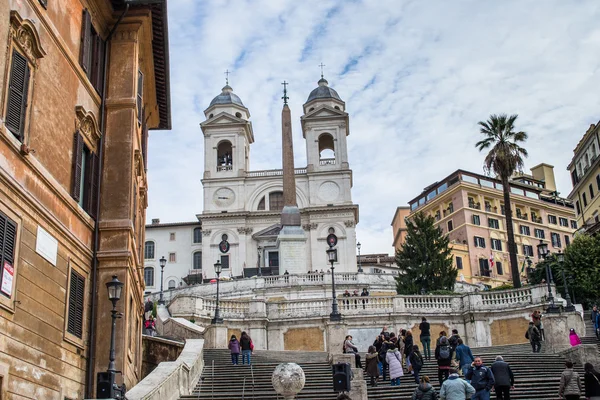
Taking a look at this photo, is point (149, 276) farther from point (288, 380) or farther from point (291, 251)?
point (288, 380)

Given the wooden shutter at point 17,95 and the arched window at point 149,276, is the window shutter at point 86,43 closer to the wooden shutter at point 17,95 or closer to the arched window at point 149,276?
the wooden shutter at point 17,95

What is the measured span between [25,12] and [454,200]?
85.0 m

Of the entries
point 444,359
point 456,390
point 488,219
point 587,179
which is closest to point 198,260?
point 488,219

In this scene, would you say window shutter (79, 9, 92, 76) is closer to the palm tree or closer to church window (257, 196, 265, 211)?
the palm tree

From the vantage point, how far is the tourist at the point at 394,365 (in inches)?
806

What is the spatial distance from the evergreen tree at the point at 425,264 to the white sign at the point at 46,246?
3663cm

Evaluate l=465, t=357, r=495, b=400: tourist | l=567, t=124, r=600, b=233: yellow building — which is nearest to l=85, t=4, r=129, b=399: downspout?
l=465, t=357, r=495, b=400: tourist

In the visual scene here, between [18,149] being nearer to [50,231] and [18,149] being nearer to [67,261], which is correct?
[50,231]

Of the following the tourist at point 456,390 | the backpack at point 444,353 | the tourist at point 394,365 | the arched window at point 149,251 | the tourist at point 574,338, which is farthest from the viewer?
the arched window at point 149,251

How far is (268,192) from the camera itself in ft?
291

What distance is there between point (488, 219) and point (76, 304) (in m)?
84.0

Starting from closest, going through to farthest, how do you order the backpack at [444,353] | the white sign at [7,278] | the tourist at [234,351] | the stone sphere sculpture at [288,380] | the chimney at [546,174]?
the white sign at [7,278] < the stone sphere sculpture at [288,380] < the backpack at [444,353] < the tourist at [234,351] < the chimney at [546,174]

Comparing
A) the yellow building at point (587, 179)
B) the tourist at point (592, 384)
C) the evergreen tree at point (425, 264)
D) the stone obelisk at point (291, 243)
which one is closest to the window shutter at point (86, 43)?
the tourist at point (592, 384)

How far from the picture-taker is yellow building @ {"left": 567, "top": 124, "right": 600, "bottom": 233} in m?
61.3
